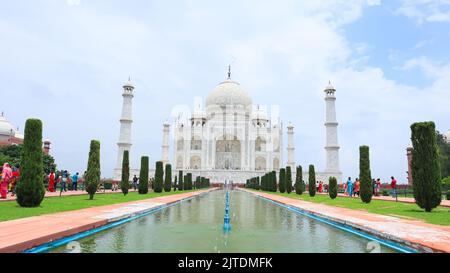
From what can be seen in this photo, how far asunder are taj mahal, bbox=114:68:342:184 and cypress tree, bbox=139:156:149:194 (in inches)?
903

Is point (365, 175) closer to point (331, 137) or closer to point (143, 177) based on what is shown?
point (143, 177)

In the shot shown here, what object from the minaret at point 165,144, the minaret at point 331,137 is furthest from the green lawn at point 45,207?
the minaret at point 165,144

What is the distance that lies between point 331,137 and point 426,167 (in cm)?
3233

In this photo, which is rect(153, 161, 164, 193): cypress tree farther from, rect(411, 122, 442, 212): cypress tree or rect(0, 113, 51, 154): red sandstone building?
rect(0, 113, 51, 154): red sandstone building

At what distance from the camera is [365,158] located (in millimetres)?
14930

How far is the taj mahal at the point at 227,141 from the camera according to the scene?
47781 millimetres

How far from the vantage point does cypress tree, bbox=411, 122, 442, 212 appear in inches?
388

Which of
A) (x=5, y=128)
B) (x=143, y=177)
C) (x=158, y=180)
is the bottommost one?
(x=158, y=180)

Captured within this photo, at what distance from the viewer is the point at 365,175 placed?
14695mm

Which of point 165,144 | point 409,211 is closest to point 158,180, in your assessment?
point 409,211

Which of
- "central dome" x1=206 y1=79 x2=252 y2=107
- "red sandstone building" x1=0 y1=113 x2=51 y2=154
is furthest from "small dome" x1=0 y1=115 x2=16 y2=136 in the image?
"central dome" x1=206 y1=79 x2=252 y2=107

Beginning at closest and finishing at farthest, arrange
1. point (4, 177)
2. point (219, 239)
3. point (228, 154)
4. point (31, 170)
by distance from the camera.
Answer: point (219, 239), point (31, 170), point (4, 177), point (228, 154)

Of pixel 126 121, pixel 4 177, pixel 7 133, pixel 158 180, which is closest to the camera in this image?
pixel 4 177

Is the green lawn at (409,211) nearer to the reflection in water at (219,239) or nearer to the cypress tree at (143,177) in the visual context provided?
the reflection in water at (219,239)
